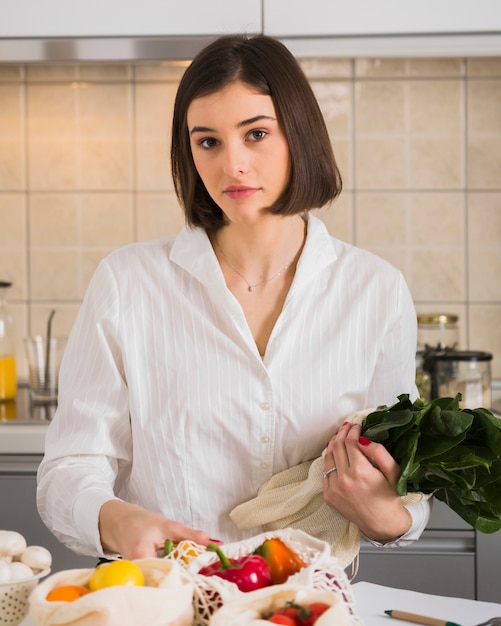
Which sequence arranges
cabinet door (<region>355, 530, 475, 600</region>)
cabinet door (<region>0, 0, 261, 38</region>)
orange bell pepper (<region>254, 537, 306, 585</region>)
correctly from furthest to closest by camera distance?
cabinet door (<region>0, 0, 261, 38</region>) < cabinet door (<region>355, 530, 475, 600</region>) < orange bell pepper (<region>254, 537, 306, 585</region>)

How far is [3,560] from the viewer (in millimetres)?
915

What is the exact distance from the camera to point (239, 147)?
1279 mm

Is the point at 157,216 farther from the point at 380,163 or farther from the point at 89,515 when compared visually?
the point at 89,515

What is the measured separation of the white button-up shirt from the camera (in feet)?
4.51

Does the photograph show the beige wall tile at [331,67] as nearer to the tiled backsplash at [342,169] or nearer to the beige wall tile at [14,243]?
the tiled backsplash at [342,169]

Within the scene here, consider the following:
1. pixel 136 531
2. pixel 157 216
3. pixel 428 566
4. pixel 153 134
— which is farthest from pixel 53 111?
pixel 136 531

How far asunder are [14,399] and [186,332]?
1068 millimetres

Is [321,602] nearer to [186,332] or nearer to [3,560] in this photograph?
[3,560]

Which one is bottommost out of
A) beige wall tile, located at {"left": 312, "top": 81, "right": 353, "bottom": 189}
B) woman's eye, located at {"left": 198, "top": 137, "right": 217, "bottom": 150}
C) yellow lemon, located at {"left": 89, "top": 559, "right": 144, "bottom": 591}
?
yellow lemon, located at {"left": 89, "top": 559, "right": 144, "bottom": 591}

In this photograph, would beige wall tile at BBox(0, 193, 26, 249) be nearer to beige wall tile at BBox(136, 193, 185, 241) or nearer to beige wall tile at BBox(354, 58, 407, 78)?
beige wall tile at BBox(136, 193, 185, 241)

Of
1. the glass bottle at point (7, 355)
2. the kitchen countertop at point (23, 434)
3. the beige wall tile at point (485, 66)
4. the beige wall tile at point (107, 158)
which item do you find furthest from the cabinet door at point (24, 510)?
the beige wall tile at point (485, 66)

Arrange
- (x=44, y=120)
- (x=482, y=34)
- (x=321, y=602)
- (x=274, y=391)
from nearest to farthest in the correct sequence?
(x=321, y=602), (x=274, y=391), (x=482, y=34), (x=44, y=120)

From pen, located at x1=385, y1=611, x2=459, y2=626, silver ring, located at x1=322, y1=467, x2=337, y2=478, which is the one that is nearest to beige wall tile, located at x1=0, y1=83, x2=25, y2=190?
silver ring, located at x1=322, y1=467, x2=337, y2=478

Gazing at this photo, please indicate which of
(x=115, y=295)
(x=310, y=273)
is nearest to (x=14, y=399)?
(x=115, y=295)
